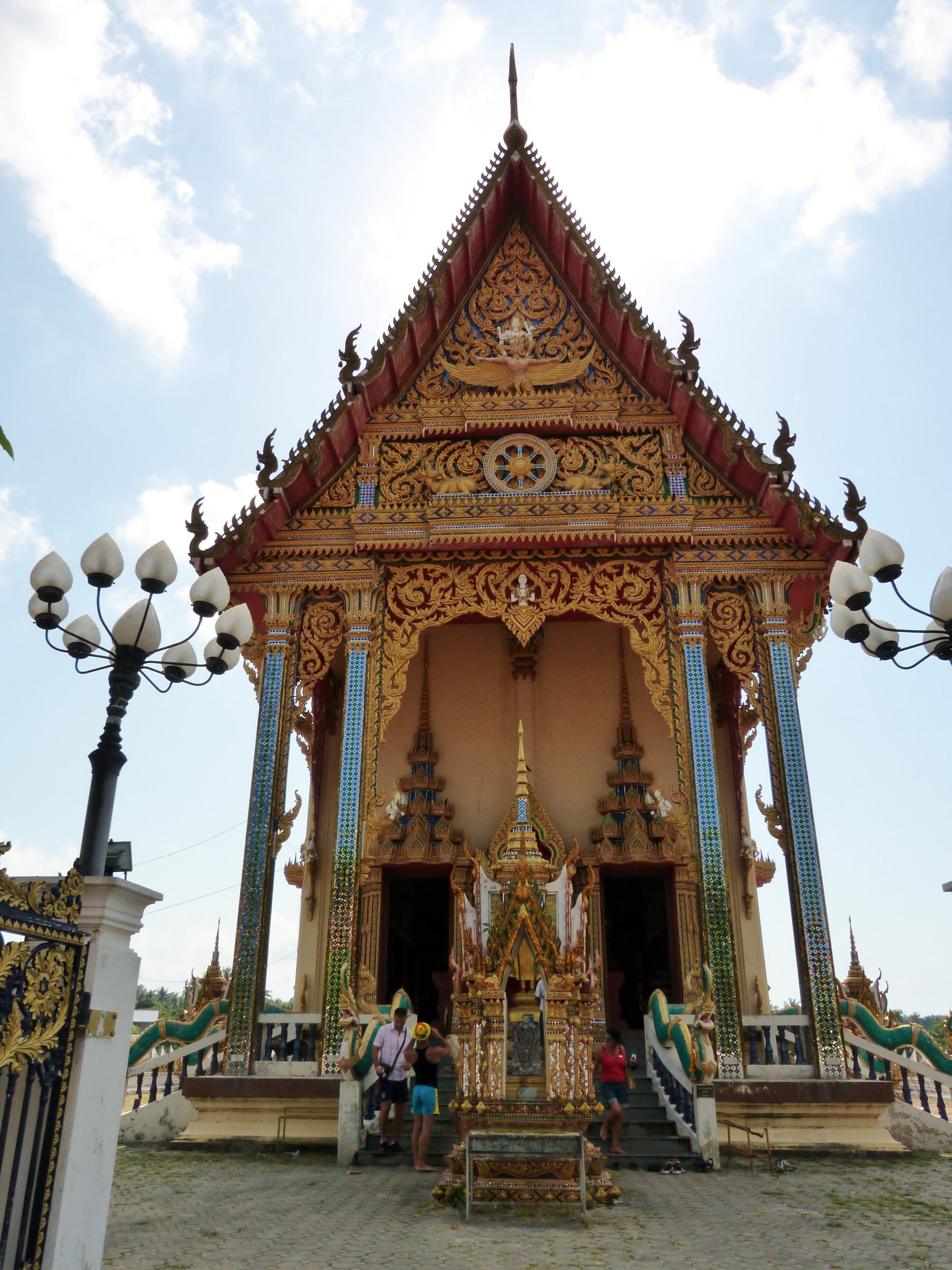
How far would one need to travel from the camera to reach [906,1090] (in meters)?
7.79

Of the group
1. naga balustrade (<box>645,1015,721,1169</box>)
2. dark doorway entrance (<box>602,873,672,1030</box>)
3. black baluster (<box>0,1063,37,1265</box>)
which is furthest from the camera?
dark doorway entrance (<box>602,873,672,1030</box>)

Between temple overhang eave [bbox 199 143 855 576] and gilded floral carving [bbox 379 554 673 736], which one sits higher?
temple overhang eave [bbox 199 143 855 576]

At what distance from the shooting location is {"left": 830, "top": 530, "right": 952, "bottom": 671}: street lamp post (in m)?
4.55

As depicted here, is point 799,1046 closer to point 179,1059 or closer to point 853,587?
point 853,587

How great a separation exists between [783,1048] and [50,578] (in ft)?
21.2

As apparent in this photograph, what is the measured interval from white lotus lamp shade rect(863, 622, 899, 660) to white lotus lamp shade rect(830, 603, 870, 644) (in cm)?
4

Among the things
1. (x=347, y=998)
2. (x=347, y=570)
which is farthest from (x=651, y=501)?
(x=347, y=998)

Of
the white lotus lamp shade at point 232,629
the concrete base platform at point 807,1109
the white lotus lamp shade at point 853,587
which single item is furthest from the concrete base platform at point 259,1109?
the white lotus lamp shade at point 853,587

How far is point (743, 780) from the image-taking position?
36.3ft

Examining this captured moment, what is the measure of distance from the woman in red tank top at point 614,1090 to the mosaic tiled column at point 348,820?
215 centimetres

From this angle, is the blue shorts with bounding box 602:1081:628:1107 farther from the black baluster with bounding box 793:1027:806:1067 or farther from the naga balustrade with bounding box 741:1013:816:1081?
the black baluster with bounding box 793:1027:806:1067

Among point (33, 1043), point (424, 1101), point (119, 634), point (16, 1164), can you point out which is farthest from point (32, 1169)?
point (424, 1101)

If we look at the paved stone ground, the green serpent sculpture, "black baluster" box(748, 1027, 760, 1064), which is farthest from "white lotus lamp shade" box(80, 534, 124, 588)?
"black baluster" box(748, 1027, 760, 1064)

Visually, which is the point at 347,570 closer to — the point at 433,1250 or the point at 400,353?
the point at 400,353
